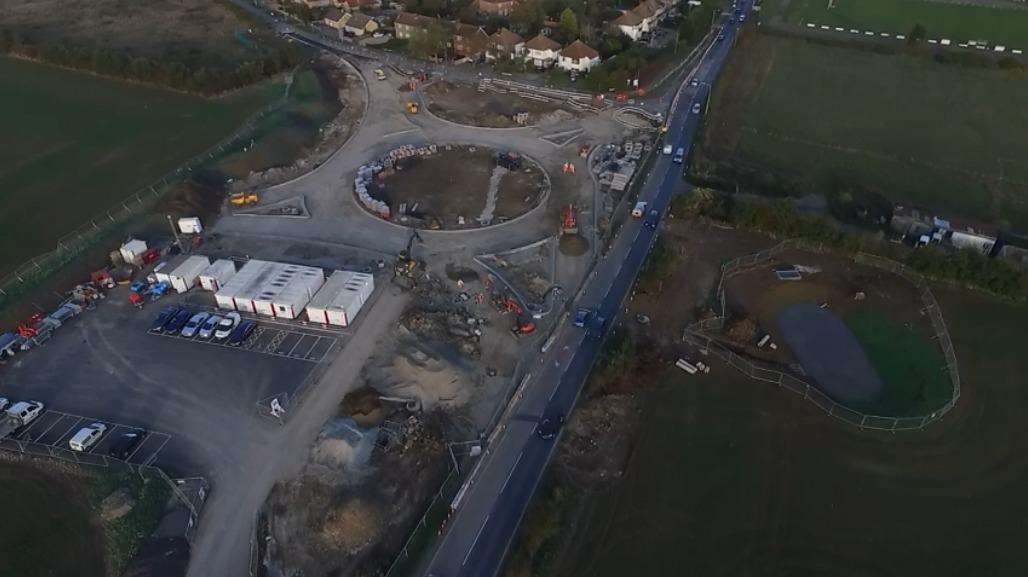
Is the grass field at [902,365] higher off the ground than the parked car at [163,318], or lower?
higher

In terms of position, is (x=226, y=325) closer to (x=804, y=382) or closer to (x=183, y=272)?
(x=183, y=272)

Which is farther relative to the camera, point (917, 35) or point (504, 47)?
point (917, 35)

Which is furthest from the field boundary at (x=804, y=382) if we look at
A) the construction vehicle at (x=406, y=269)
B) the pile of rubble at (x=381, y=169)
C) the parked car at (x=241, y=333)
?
the parked car at (x=241, y=333)

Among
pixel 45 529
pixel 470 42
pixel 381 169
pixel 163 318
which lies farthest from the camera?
pixel 470 42

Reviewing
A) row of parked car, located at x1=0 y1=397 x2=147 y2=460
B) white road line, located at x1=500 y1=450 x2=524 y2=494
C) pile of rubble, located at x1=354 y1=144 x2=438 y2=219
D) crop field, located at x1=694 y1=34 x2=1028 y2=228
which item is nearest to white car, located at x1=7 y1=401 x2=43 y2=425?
row of parked car, located at x1=0 y1=397 x2=147 y2=460

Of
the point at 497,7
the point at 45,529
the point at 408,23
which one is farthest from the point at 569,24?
the point at 45,529

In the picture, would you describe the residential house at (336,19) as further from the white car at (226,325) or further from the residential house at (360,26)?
the white car at (226,325)
